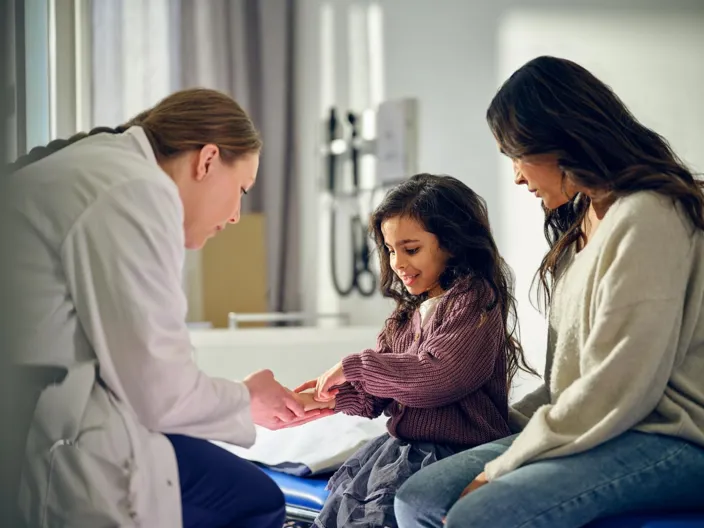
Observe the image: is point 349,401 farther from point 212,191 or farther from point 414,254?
point 212,191

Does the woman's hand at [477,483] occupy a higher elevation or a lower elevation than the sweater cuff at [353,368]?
lower

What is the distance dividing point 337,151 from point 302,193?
39 cm

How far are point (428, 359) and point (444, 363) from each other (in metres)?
0.03

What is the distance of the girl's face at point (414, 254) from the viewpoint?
175 centimetres

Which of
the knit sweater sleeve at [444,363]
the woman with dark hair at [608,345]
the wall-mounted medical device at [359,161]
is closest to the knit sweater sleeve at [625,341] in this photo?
the woman with dark hair at [608,345]

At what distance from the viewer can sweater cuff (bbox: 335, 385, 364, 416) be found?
68.4 inches

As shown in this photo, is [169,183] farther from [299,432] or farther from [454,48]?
[454,48]

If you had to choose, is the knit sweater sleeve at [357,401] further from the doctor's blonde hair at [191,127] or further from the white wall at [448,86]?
the white wall at [448,86]

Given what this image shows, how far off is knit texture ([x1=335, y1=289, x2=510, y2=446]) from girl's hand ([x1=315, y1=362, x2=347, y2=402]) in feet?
0.12

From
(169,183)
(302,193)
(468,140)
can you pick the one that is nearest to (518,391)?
(468,140)

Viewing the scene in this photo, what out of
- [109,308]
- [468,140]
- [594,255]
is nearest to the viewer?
[109,308]

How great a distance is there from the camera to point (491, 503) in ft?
4.15

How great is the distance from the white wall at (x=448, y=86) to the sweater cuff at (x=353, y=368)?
4.24ft

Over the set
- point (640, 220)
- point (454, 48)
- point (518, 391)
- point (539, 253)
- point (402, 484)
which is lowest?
point (518, 391)
